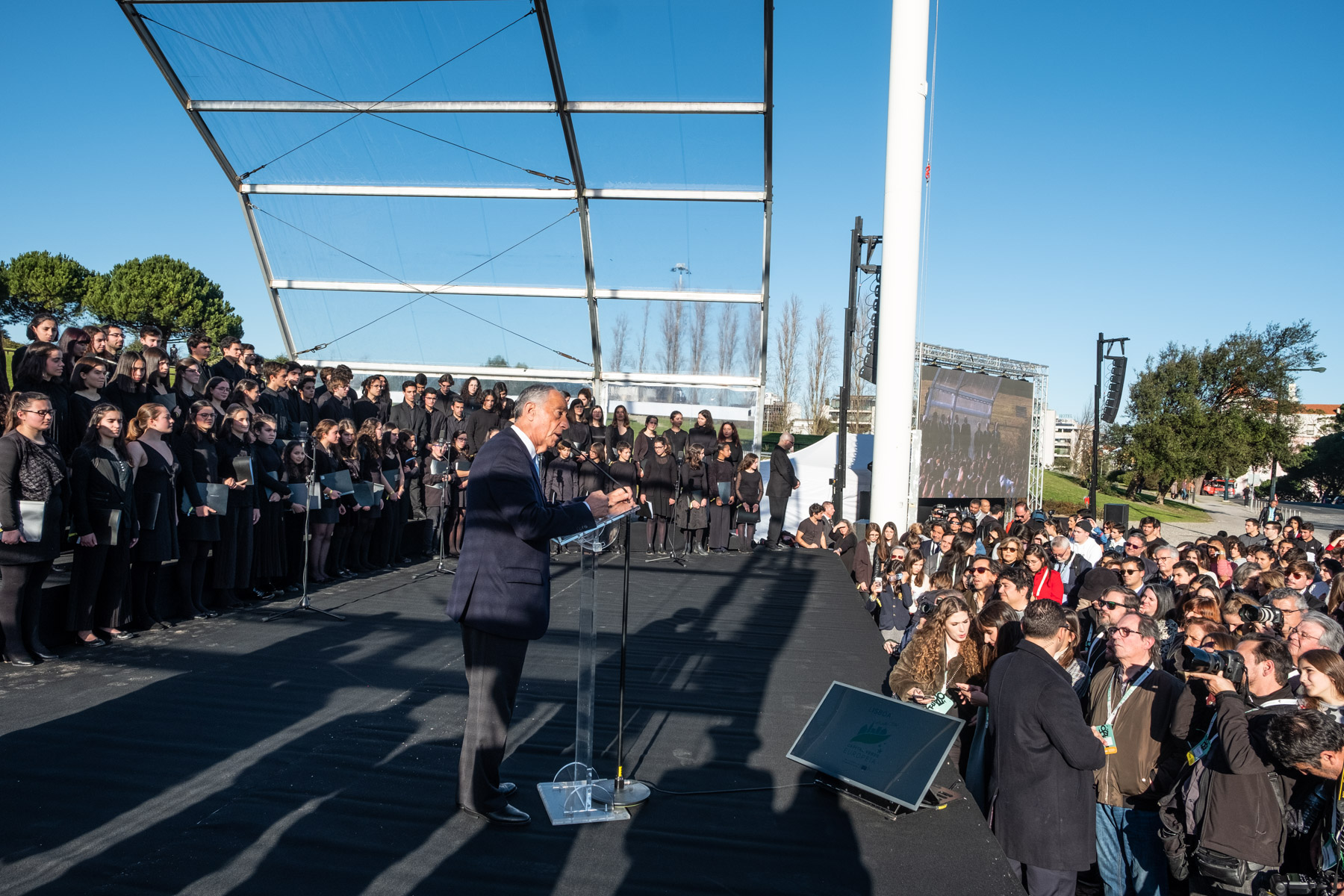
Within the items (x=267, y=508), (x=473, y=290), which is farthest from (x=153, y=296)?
(x=267, y=508)

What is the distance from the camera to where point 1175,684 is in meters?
3.89

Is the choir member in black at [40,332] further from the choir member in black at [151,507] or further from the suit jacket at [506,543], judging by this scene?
the suit jacket at [506,543]

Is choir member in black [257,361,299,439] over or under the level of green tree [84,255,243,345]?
under

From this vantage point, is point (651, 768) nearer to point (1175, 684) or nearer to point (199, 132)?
point (1175, 684)

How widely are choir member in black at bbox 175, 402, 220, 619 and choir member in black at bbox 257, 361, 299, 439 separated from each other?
5.02 ft

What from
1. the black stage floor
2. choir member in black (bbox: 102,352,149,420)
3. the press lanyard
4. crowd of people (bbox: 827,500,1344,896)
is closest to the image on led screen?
crowd of people (bbox: 827,500,1344,896)

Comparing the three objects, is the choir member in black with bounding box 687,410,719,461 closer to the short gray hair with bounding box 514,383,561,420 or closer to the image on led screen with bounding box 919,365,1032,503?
the image on led screen with bounding box 919,365,1032,503

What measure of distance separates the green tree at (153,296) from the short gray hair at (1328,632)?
1705 inches

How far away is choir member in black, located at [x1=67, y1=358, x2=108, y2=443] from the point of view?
242 inches

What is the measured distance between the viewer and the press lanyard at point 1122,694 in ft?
12.9

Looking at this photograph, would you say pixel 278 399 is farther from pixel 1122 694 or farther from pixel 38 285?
pixel 38 285

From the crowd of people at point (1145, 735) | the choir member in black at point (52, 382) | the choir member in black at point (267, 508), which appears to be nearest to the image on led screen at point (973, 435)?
the choir member in black at point (267, 508)

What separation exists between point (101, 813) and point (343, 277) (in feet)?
35.6

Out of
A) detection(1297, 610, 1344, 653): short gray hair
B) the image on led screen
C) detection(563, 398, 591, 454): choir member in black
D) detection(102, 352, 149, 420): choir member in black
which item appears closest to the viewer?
detection(1297, 610, 1344, 653): short gray hair
